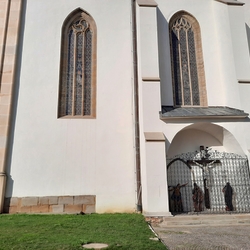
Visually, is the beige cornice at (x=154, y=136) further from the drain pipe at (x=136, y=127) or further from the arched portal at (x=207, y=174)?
the arched portal at (x=207, y=174)

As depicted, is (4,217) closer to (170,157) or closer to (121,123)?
(121,123)

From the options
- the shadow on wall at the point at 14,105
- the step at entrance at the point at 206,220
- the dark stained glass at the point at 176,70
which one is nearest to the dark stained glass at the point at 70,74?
the shadow on wall at the point at 14,105

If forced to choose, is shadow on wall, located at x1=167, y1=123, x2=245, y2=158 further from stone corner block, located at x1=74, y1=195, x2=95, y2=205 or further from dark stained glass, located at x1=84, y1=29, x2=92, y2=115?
dark stained glass, located at x1=84, y1=29, x2=92, y2=115

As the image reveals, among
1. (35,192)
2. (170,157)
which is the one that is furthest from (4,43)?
(170,157)

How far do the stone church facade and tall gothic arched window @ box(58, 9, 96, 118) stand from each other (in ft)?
0.15

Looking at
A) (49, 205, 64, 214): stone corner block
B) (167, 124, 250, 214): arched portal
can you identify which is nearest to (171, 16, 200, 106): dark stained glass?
(167, 124, 250, 214): arched portal

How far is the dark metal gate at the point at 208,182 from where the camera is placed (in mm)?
9016

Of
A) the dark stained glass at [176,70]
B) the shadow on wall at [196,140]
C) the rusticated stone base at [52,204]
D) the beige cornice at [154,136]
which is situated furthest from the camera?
the dark stained glass at [176,70]

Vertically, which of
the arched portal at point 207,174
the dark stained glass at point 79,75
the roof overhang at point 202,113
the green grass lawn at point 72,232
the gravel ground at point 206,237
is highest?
the dark stained glass at point 79,75

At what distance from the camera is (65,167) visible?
926cm

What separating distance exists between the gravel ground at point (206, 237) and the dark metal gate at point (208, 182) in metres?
1.91

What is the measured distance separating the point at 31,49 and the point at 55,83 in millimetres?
1824

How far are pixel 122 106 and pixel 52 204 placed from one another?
14.9 feet

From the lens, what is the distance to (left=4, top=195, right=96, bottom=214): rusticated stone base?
8.79 m
